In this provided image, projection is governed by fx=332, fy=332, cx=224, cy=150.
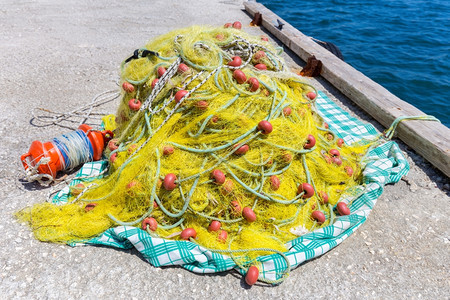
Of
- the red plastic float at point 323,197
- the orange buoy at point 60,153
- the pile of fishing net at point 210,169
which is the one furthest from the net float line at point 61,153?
the red plastic float at point 323,197

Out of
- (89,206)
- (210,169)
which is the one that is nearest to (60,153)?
(89,206)

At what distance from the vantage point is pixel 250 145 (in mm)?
2805

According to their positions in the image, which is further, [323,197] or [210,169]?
[323,197]

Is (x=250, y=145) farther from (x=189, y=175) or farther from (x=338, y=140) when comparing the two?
(x=338, y=140)

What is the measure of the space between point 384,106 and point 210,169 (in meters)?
2.87

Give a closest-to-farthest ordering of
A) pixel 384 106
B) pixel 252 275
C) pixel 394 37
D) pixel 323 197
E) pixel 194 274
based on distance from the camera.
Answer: pixel 252 275
pixel 194 274
pixel 323 197
pixel 384 106
pixel 394 37

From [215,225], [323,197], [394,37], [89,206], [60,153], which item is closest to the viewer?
[215,225]

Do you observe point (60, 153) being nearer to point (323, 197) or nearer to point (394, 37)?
point (323, 197)

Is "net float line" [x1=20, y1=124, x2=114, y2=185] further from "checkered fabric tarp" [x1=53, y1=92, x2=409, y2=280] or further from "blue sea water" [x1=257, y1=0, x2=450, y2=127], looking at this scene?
"blue sea water" [x1=257, y1=0, x2=450, y2=127]

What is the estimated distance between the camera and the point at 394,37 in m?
10.3

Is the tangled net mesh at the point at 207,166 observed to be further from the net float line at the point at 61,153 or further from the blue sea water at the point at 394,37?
the blue sea water at the point at 394,37

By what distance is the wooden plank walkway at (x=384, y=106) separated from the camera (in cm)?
365

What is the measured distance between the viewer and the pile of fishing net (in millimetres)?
2703

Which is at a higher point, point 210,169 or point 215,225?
point 210,169
